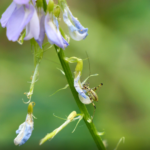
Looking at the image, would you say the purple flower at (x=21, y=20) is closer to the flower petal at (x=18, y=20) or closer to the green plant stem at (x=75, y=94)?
the flower petal at (x=18, y=20)

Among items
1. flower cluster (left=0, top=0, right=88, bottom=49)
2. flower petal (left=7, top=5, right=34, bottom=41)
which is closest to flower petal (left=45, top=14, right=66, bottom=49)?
flower cluster (left=0, top=0, right=88, bottom=49)

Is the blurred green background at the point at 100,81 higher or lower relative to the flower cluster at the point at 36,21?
lower

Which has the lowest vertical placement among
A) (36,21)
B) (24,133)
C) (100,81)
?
(100,81)

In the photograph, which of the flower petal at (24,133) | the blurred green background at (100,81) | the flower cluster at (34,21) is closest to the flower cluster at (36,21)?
the flower cluster at (34,21)

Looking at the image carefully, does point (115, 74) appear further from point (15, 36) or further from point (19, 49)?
point (15, 36)

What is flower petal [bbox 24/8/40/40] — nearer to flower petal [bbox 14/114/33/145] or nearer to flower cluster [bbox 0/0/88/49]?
flower cluster [bbox 0/0/88/49]

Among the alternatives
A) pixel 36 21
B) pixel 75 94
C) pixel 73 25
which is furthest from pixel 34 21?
pixel 75 94

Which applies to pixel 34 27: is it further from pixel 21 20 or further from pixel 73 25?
pixel 73 25
